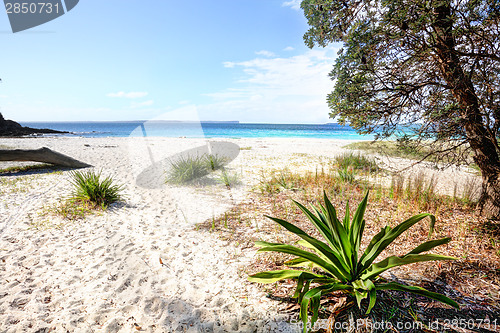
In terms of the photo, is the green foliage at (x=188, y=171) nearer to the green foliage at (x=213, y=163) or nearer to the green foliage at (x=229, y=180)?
the green foliage at (x=213, y=163)

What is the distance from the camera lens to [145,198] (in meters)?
6.59

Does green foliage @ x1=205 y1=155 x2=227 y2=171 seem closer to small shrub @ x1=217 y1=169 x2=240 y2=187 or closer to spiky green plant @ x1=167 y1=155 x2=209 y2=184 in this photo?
spiky green plant @ x1=167 y1=155 x2=209 y2=184

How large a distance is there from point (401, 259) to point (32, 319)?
3825mm

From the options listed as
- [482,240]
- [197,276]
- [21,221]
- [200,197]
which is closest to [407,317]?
[482,240]

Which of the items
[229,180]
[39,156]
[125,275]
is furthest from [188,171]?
[39,156]

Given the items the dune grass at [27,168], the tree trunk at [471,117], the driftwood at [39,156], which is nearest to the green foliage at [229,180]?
the tree trunk at [471,117]

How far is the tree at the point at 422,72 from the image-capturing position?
3.17m

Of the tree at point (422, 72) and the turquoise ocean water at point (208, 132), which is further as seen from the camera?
the turquoise ocean water at point (208, 132)

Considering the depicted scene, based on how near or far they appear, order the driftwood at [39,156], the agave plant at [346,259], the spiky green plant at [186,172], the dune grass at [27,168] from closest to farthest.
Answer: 1. the agave plant at [346,259]
2. the spiky green plant at [186,172]
3. the driftwood at [39,156]
4. the dune grass at [27,168]

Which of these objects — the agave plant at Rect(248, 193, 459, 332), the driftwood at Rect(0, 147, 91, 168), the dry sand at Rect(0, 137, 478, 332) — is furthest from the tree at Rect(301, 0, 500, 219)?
the driftwood at Rect(0, 147, 91, 168)

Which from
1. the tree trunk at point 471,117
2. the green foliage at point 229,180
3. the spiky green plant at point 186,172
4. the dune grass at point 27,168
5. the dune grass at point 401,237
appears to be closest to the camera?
the dune grass at point 401,237

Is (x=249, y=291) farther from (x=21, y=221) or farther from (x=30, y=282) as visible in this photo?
(x=21, y=221)

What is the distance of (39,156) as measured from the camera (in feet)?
32.3

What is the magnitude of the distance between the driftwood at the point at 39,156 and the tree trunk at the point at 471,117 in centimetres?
1263
